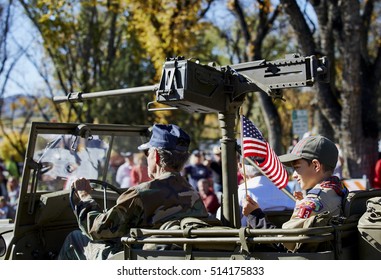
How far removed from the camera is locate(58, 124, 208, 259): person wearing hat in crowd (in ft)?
15.0

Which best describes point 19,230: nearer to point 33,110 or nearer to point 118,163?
point 118,163

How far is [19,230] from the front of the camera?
5297mm

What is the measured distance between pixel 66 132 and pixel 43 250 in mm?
908

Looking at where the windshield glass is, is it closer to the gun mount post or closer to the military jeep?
the military jeep

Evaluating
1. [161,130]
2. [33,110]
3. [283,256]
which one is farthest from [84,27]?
[283,256]

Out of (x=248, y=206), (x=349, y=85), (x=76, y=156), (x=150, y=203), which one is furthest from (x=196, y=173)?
(x=248, y=206)

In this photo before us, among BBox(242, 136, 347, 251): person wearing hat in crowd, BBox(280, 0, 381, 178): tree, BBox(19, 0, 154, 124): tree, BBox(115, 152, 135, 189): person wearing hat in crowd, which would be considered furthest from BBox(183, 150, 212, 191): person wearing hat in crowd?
BBox(242, 136, 347, 251): person wearing hat in crowd

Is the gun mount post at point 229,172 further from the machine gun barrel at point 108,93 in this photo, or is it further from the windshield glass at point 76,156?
the windshield glass at point 76,156

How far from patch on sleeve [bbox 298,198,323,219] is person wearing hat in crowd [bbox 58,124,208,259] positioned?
920 mm

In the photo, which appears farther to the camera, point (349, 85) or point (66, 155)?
point (349, 85)

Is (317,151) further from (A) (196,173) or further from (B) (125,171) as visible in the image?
(A) (196,173)

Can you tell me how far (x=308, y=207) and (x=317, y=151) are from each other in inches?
19.4

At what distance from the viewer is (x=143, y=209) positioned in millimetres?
4609
